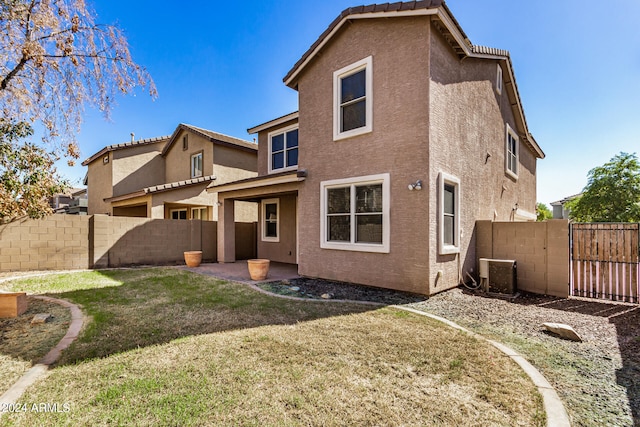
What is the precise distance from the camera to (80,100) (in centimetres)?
620

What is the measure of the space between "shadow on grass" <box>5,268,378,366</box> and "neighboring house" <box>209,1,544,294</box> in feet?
7.21

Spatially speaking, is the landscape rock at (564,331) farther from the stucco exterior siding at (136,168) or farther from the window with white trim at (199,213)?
the stucco exterior siding at (136,168)

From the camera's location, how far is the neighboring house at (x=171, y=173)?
15.7 m

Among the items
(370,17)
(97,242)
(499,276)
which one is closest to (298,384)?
(499,276)

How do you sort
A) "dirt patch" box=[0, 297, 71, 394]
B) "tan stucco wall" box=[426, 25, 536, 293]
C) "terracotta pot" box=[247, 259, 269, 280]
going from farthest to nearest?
1. "terracotta pot" box=[247, 259, 269, 280]
2. "tan stucco wall" box=[426, 25, 536, 293]
3. "dirt patch" box=[0, 297, 71, 394]

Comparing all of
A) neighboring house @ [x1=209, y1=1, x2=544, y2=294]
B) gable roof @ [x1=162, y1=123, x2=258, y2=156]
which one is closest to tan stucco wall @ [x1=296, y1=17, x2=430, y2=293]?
neighboring house @ [x1=209, y1=1, x2=544, y2=294]

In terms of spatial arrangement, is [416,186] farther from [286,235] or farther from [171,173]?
[171,173]

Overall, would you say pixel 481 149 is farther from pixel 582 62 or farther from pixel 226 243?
pixel 226 243

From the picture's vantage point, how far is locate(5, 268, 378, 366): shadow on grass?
4332 millimetres

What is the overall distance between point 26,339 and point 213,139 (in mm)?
13609

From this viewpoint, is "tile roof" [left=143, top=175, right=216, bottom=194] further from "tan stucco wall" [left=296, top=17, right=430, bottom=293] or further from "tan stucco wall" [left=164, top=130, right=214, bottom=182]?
"tan stucco wall" [left=296, top=17, right=430, bottom=293]

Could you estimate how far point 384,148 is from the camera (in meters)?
7.77

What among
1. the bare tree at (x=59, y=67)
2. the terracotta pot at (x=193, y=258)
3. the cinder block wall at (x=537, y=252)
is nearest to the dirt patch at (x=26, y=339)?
the bare tree at (x=59, y=67)

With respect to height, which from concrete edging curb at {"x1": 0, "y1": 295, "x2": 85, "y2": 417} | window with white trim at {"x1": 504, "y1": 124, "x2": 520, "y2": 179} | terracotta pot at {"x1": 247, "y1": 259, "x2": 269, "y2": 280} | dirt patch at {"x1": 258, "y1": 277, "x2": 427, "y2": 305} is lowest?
dirt patch at {"x1": 258, "y1": 277, "x2": 427, "y2": 305}
